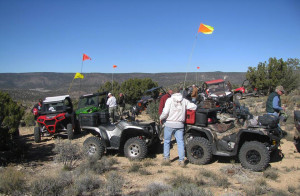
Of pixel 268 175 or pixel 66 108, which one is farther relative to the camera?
pixel 66 108

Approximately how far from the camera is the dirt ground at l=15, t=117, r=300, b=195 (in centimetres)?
452

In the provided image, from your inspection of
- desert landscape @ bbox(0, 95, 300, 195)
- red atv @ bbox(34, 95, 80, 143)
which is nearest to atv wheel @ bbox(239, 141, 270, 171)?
desert landscape @ bbox(0, 95, 300, 195)

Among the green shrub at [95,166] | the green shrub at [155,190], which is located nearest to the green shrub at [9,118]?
the green shrub at [95,166]

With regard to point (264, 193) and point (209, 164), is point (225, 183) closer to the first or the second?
point (264, 193)

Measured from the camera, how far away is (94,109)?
10.2 m

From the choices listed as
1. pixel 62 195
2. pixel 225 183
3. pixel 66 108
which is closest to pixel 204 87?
pixel 66 108

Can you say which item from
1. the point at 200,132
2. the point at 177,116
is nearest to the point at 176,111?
the point at 177,116

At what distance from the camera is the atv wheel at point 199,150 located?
5703 mm

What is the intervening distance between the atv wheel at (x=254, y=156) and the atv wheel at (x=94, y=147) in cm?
342

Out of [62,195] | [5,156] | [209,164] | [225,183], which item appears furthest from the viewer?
[5,156]

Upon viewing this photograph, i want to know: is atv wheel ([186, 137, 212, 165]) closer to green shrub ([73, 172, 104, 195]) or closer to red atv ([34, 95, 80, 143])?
green shrub ([73, 172, 104, 195])

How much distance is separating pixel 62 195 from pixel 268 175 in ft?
12.9

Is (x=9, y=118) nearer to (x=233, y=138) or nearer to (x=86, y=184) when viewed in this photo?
(x=86, y=184)

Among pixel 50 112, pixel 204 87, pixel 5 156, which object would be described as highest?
pixel 204 87
